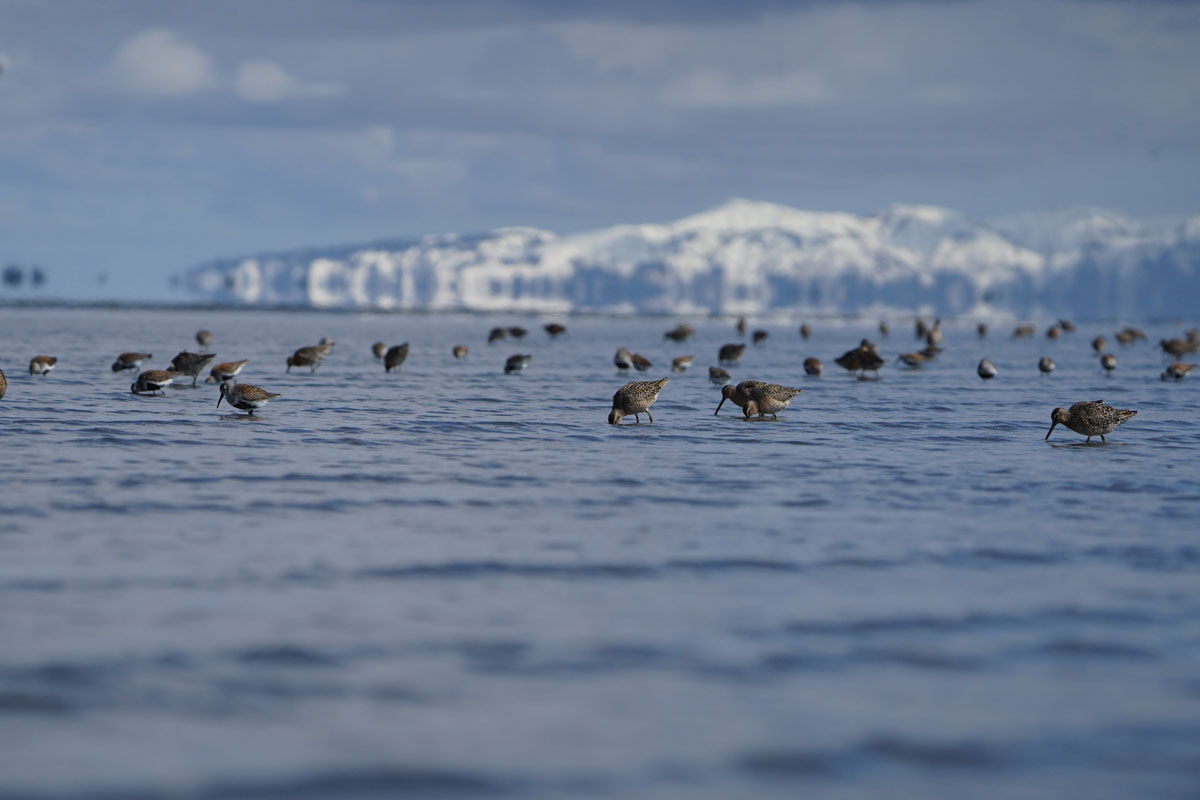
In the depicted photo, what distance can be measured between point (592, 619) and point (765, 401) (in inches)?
732

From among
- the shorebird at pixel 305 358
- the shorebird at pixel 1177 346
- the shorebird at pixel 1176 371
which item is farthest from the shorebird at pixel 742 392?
the shorebird at pixel 1177 346

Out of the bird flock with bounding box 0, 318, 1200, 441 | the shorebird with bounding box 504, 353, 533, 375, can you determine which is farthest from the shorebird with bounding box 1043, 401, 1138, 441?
the shorebird with bounding box 504, 353, 533, 375

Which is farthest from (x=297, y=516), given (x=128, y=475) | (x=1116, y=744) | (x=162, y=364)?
(x=162, y=364)

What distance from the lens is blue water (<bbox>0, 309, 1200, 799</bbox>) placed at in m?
8.01

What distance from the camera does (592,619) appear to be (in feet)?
37.0

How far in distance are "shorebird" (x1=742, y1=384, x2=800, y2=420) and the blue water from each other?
487 centimetres

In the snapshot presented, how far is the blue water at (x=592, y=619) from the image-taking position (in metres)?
8.01

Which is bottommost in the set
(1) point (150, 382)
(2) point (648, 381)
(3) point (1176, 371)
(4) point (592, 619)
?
(4) point (592, 619)

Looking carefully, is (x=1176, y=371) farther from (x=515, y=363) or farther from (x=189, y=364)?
(x=189, y=364)

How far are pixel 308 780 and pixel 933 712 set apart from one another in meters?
4.02

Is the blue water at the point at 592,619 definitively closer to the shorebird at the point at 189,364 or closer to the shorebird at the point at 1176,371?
the shorebird at the point at 189,364

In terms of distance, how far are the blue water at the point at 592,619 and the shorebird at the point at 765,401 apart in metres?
4.87

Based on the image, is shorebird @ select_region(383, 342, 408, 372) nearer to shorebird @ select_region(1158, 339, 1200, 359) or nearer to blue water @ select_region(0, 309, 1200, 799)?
blue water @ select_region(0, 309, 1200, 799)

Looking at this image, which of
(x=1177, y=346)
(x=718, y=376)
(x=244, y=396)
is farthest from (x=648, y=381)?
(x=1177, y=346)
